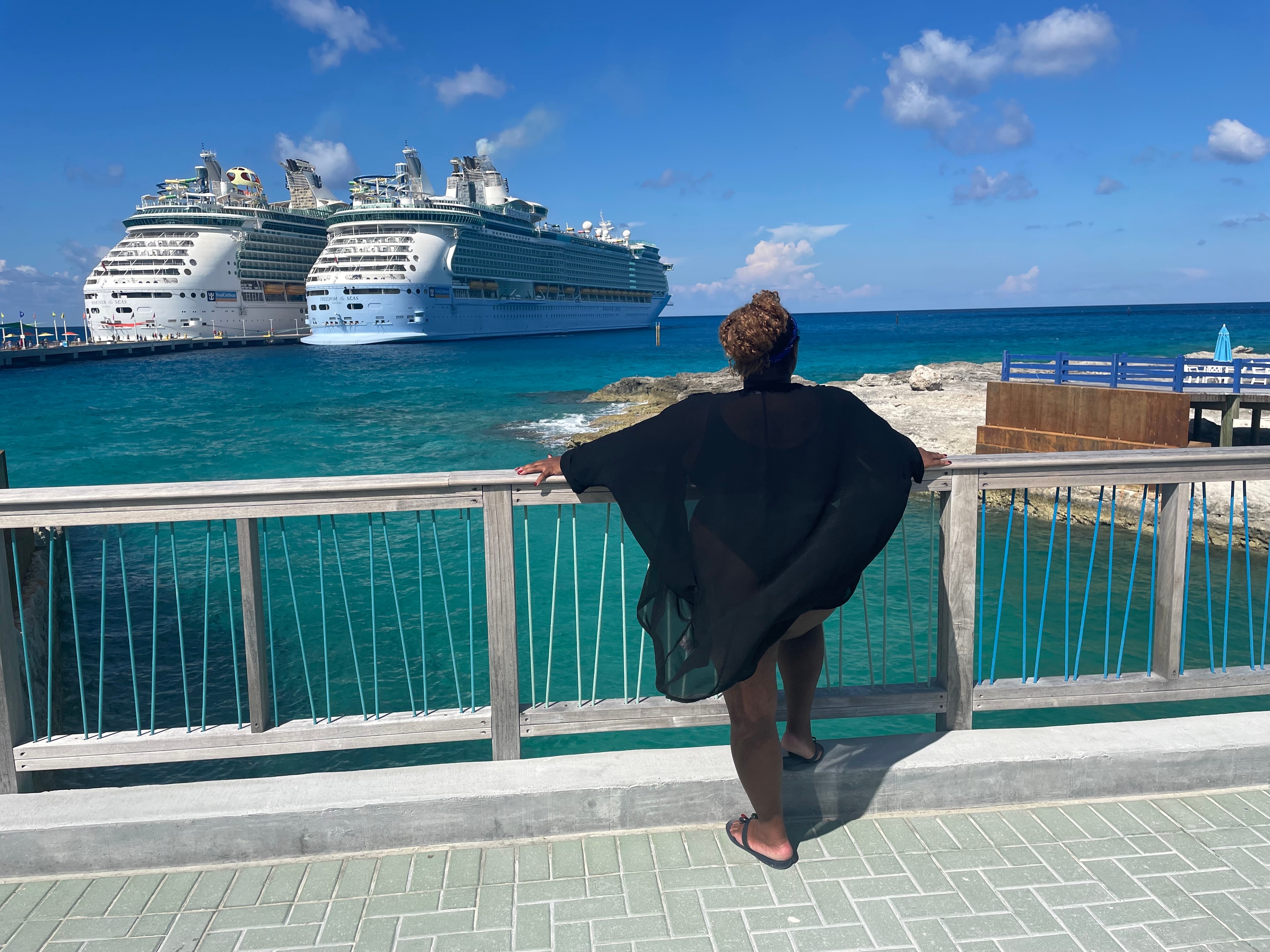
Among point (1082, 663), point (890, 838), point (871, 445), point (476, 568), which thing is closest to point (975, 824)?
point (890, 838)

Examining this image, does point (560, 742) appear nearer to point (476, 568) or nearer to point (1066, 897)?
point (476, 568)

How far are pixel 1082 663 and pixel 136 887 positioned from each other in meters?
8.71

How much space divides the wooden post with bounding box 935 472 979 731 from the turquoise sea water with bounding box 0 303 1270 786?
1.52m

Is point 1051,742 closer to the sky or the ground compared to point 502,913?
closer to the sky

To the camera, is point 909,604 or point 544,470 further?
point 909,604

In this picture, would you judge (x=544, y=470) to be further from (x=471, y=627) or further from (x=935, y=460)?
(x=935, y=460)

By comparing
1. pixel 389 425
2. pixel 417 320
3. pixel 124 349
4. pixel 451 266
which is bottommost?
pixel 389 425

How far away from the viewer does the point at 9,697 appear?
2855 millimetres

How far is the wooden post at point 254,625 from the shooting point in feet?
9.43

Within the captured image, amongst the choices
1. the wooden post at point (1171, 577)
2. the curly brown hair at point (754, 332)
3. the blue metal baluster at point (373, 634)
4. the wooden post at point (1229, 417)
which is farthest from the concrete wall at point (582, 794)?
the wooden post at point (1229, 417)

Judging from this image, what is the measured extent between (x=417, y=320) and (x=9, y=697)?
79421 millimetres

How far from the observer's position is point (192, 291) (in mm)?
82250

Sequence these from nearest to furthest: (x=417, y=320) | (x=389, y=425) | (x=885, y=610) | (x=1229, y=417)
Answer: (x=885, y=610) → (x=1229, y=417) → (x=389, y=425) → (x=417, y=320)

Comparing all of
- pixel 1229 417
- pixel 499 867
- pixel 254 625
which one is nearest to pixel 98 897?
pixel 254 625
